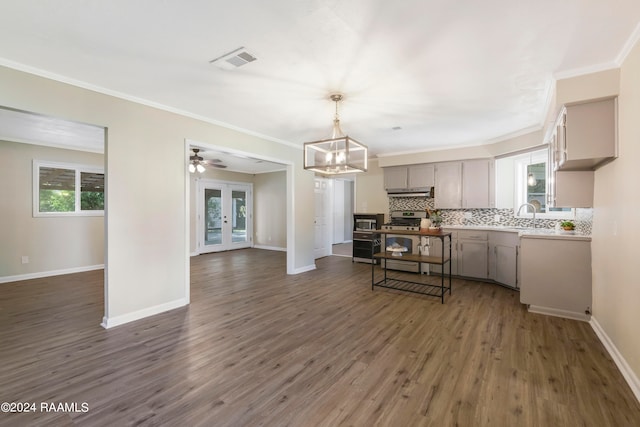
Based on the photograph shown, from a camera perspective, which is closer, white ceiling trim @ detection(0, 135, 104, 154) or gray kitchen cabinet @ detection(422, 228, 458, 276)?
white ceiling trim @ detection(0, 135, 104, 154)

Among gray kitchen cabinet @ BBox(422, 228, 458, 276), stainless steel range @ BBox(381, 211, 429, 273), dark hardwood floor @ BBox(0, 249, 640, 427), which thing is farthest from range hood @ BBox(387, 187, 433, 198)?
dark hardwood floor @ BBox(0, 249, 640, 427)

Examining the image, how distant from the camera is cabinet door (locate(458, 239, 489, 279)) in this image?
5046 millimetres

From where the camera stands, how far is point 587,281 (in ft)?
10.6

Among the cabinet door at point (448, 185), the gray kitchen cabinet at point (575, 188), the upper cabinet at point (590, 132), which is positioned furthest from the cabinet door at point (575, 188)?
the cabinet door at point (448, 185)

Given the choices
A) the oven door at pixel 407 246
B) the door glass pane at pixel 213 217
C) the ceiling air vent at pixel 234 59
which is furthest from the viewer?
the door glass pane at pixel 213 217

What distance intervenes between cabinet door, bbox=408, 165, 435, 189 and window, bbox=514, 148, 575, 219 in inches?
58.1

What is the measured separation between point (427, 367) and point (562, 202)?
2.51m

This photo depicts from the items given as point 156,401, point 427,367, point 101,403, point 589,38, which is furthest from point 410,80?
point 101,403

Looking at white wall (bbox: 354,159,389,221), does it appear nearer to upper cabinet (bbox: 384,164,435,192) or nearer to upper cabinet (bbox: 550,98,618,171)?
upper cabinet (bbox: 384,164,435,192)

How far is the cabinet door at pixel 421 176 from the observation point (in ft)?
19.7

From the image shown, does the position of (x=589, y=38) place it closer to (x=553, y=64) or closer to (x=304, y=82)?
(x=553, y=64)

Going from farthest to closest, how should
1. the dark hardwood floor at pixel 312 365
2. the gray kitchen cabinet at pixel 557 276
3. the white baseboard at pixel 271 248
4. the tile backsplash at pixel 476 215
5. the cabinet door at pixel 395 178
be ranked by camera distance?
the white baseboard at pixel 271 248
the cabinet door at pixel 395 178
the tile backsplash at pixel 476 215
the gray kitchen cabinet at pixel 557 276
the dark hardwood floor at pixel 312 365

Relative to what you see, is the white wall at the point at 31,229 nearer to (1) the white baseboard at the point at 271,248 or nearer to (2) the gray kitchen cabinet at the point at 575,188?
(1) the white baseboard at the point at 271,248

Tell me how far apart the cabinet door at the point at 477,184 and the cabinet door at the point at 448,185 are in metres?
0.09
